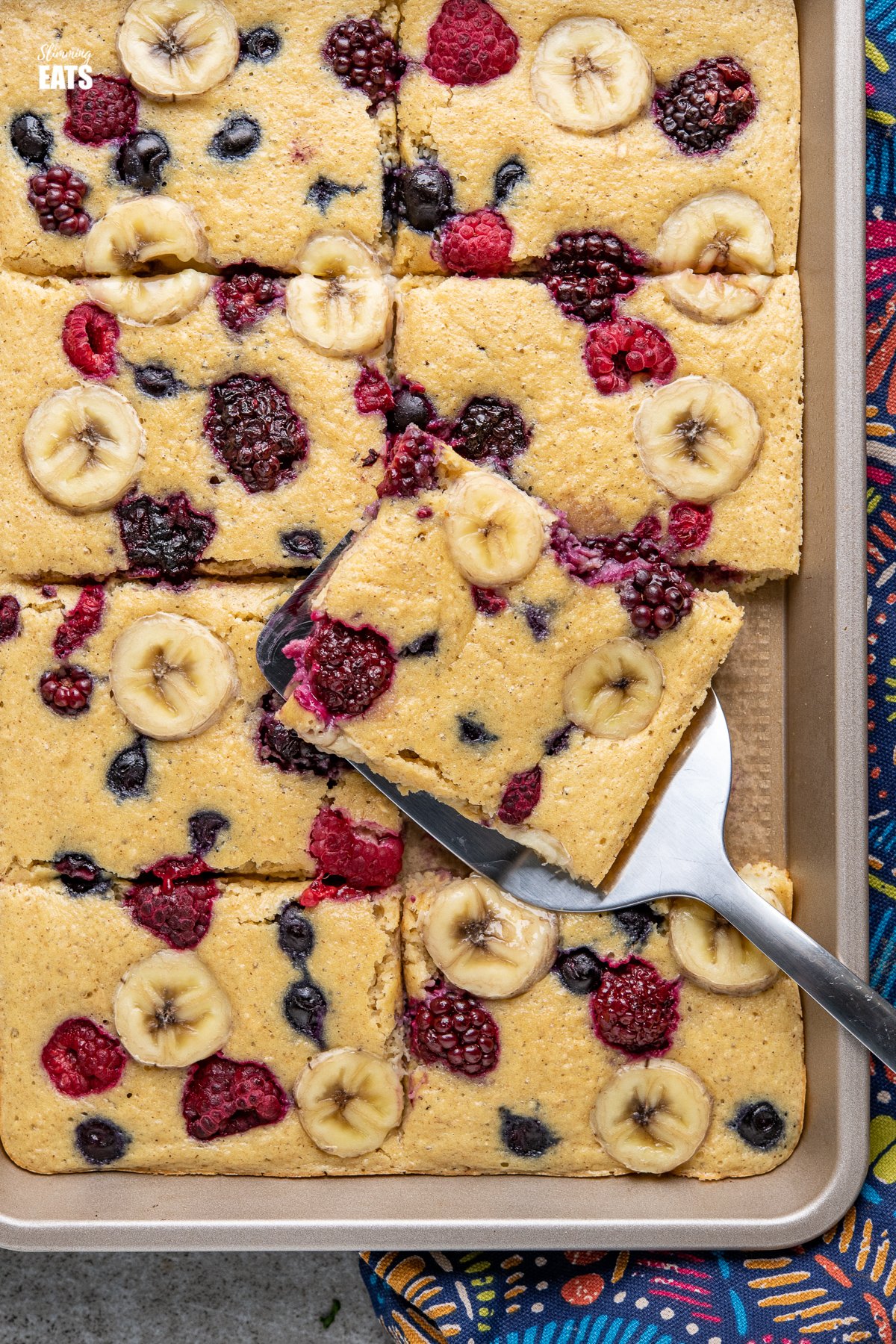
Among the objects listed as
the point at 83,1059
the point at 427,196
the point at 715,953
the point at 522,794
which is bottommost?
the point at 83,1059

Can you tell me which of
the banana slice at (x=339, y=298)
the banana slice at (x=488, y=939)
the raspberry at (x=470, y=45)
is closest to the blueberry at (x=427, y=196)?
the banana slice at (x=339, y=298)

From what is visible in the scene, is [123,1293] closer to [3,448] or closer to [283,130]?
[3,448]

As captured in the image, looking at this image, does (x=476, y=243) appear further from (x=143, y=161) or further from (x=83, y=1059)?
(x=83, y=1059)

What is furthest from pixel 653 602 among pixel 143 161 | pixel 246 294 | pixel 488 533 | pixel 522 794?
pixel 143 161

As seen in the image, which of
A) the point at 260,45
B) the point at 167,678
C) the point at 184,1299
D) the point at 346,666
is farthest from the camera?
the point at 184,1299

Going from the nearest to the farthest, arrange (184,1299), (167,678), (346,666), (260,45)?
1. (346,666)
2. (167,678)
3. (260,45)
4. (184,1299)

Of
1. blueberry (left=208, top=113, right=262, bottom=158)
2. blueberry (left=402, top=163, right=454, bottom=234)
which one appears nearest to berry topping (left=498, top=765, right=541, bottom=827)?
blueberry (left=402, top=163, right=454, bottom=234)

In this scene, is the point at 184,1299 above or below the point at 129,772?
below
